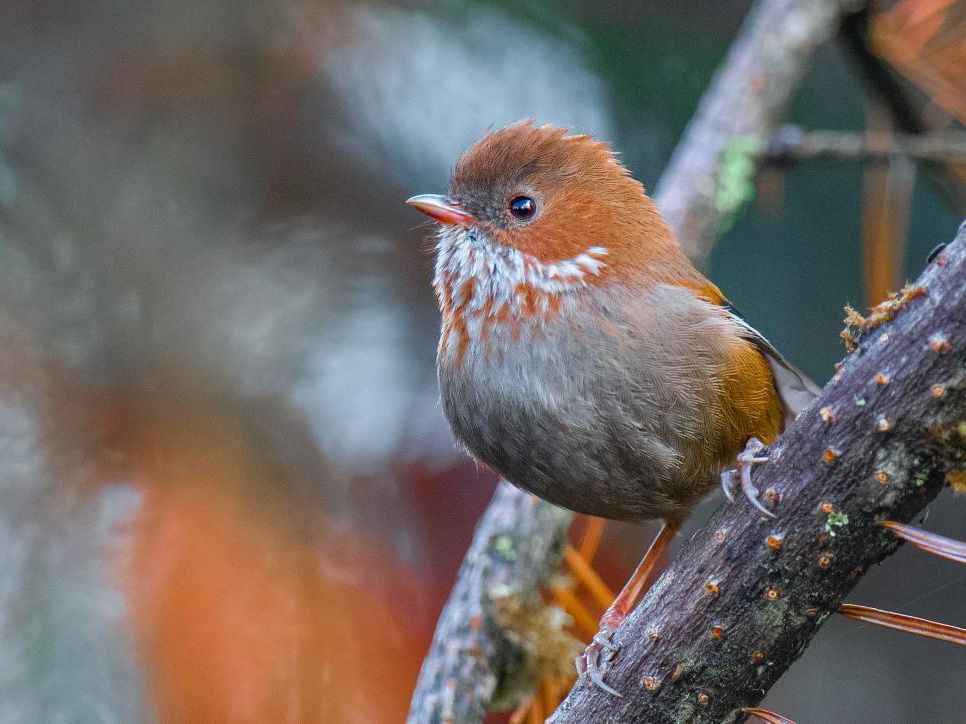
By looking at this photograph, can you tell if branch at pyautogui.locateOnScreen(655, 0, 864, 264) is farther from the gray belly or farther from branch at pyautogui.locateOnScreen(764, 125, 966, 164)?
the gray belly

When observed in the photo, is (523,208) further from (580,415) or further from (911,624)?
(911,624)

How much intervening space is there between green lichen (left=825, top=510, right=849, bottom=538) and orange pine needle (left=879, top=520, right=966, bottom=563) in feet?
0.21

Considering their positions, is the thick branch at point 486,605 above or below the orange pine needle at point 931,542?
above

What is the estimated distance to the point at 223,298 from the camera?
12.2 ft

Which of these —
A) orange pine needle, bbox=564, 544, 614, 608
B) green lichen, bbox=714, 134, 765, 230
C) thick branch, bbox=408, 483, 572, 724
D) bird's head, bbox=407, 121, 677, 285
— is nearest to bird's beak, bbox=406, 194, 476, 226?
bird's head, bbox=407, 121, 677, 285

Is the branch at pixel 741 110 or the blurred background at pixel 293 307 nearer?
the blurred background at pixel 293 307

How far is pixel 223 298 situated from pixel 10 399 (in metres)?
0.87

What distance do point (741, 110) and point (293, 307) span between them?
202cm

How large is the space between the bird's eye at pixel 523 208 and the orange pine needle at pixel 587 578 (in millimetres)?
1198

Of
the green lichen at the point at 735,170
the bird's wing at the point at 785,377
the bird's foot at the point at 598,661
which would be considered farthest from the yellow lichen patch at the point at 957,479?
the green lichen at the point at 735,170

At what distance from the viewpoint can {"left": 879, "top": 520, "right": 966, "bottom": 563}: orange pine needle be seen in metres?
1.63

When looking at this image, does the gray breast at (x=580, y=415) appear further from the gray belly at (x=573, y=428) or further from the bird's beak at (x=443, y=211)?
the bird's beak at (x=443, y=211)

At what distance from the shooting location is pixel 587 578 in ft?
11.2

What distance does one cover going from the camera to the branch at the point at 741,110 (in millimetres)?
4047
